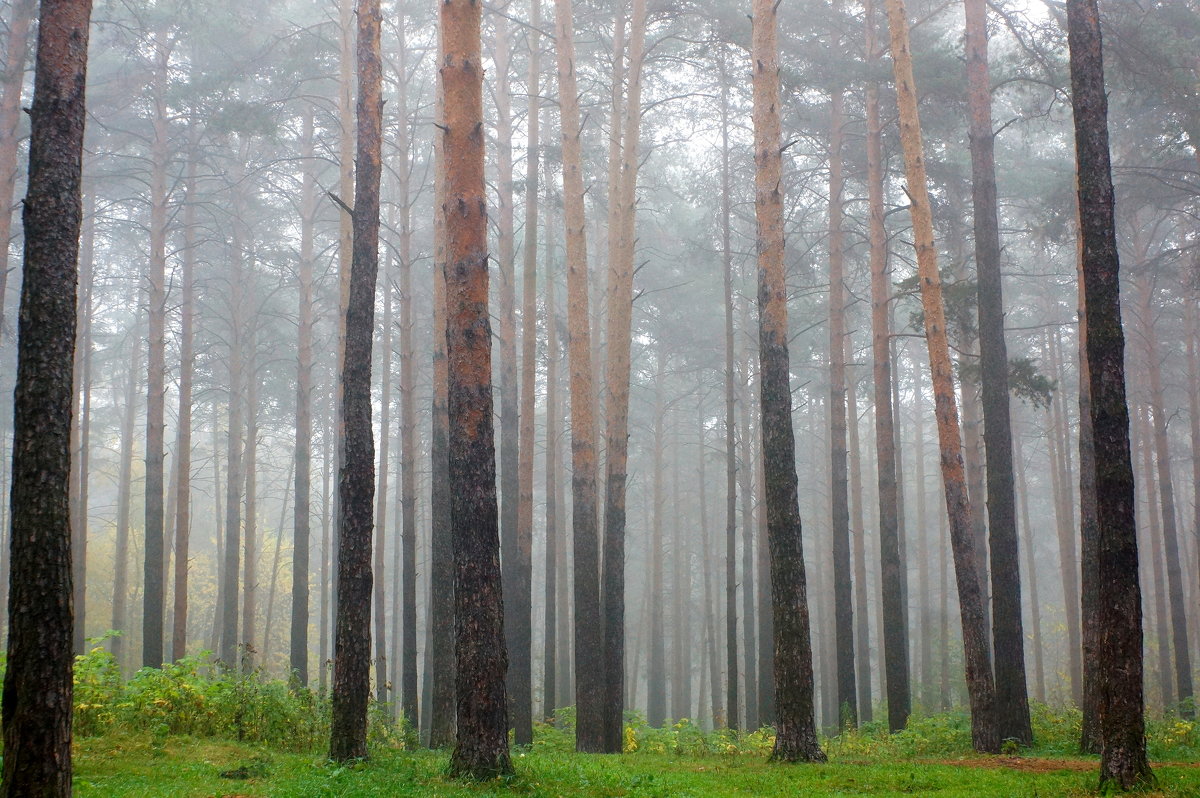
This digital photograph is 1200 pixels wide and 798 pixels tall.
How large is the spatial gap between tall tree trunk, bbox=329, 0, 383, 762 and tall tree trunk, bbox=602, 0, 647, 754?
5.62 meters

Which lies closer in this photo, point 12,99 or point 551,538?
point 12,99

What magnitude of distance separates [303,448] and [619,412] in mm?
9674

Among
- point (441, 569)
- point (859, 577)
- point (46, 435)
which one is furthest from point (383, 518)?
point (46, 435)

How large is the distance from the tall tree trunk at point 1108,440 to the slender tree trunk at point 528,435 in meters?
9.99

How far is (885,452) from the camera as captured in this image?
17953 millimetres

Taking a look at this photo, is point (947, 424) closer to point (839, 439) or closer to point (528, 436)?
point (839, 439)

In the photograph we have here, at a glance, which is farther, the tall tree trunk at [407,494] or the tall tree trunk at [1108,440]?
the tall tree trunk at [407,494]

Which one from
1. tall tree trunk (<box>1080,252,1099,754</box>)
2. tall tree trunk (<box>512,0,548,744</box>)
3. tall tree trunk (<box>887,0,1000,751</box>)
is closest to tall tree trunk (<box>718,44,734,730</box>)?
tall tree trunk (<box>512,0,548,744</box>)

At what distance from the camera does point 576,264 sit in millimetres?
15430

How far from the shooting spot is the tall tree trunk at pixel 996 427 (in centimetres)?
1305

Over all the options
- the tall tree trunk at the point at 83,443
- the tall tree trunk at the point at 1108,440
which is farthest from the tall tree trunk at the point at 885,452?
the tall tree trunk at the point at 83,443

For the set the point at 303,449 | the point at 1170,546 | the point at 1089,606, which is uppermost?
the point at 303,449

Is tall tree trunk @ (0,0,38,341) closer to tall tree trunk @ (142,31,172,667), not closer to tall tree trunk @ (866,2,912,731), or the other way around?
tall tree trunk @ (142,31,172,667)

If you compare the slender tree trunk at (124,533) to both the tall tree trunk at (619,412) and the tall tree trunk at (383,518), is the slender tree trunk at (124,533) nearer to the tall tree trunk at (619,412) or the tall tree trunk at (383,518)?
the tall tree trunk at (383,518)
